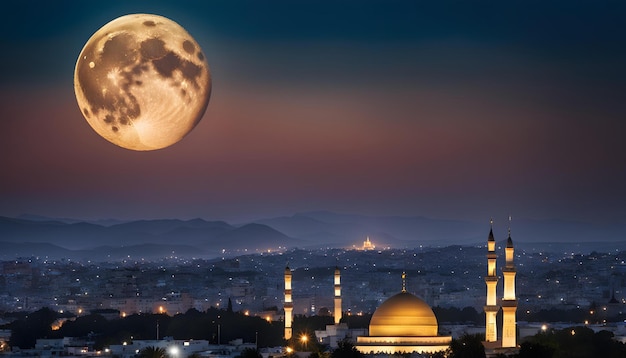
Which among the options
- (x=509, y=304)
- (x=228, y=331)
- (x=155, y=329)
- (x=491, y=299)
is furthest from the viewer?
(x=155, y=329)

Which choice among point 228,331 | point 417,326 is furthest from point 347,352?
point 228,331

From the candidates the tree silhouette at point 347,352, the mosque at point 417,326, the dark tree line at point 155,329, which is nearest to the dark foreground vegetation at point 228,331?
the dark tree line at point 155,329

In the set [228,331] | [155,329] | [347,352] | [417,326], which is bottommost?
[347,352]

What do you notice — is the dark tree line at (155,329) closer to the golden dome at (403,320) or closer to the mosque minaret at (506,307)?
the golden dome at (403,320)

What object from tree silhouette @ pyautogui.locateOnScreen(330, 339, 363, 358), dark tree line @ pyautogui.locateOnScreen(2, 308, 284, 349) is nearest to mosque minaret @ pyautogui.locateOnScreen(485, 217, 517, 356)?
tree silhouette @ pyautogui.locateOnScreen(330, 339, 363, 358)

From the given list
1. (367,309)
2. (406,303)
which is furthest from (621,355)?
(367,309)

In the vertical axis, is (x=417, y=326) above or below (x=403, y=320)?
below

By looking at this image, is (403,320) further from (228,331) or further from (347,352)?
(228,331)

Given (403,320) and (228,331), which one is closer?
(403,320)

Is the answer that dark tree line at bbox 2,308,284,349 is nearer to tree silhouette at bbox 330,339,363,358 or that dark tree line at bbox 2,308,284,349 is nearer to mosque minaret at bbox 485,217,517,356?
→ mosque minaret at bbox 485,217,517,356
